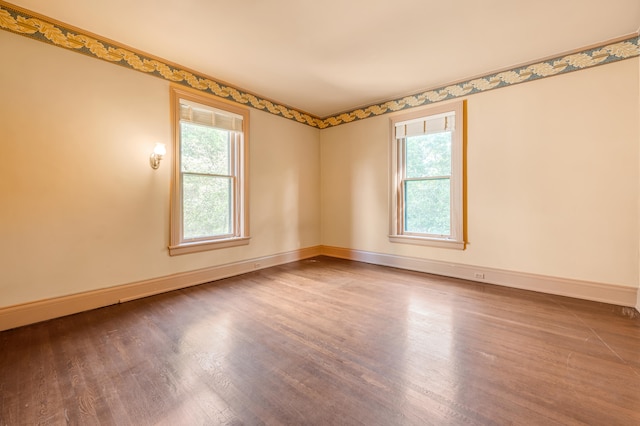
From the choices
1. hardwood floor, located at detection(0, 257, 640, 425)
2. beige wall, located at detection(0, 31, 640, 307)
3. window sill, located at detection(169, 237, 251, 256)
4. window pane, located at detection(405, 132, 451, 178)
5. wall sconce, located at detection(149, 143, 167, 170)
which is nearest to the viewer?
hardwood floor, located at detection(0, 257, 640, 425)

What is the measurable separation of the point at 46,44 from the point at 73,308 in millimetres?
2646

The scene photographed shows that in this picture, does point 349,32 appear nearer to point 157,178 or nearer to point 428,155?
point 428,155

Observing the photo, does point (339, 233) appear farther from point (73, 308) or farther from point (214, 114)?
point (73, 308)

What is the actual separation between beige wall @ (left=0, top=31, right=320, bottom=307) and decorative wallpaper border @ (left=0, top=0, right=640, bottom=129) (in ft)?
0.36

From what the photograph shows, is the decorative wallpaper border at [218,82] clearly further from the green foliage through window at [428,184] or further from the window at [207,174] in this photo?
the green foliage through window at [428,184]

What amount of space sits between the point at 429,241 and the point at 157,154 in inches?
159

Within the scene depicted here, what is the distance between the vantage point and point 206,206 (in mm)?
3889

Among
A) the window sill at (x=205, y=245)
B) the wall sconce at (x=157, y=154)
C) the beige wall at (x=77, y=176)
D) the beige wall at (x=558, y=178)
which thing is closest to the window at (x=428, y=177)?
the beige wall at (x=558, y=178)

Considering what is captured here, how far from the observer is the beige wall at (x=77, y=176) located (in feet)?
8.02

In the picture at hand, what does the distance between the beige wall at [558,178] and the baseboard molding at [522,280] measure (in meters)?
0.07

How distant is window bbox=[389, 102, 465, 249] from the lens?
395 centimetres

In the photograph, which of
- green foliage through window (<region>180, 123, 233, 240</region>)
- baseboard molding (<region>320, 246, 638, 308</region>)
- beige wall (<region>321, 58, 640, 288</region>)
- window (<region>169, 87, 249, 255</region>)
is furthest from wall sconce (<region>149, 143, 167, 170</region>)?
beige wall (<region>321, 58, 640, 288</region>)

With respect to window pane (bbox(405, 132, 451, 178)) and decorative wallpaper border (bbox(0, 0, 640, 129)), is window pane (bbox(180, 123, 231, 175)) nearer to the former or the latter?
decorative wallpaper border (bbox(0, 0, 640, 129))

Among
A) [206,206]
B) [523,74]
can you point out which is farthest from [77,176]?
[523,74]
